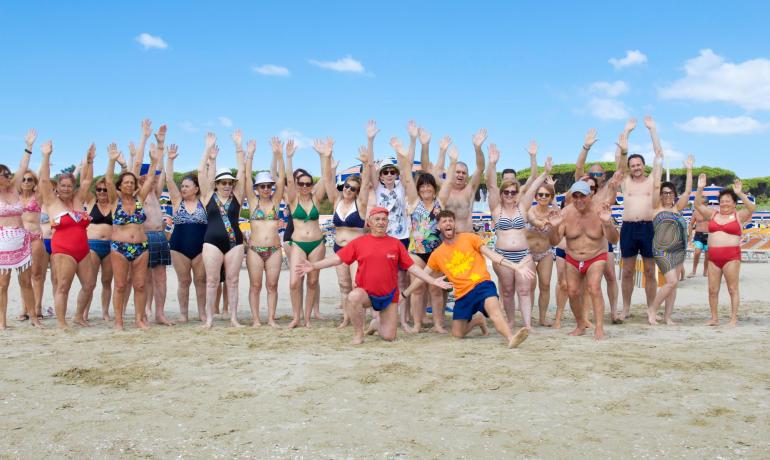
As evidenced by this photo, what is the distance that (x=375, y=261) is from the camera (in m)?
6.10

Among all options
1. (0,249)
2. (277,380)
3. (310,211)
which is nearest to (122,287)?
(0,249)

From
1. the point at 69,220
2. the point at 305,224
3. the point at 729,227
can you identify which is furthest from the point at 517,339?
the point at 69,220

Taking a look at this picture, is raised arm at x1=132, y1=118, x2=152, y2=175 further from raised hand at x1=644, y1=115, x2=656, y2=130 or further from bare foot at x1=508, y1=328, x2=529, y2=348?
raised hand at x1=644, y1=115, x2=656, y2=130

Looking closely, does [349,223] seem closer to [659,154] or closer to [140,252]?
[140,252]

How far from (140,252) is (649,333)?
18.9ft

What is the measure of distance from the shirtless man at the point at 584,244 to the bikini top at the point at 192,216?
13.1ft

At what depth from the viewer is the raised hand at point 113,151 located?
7.16 m

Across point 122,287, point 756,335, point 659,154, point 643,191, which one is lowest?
point 756,335

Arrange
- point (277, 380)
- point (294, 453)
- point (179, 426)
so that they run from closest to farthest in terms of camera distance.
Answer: point (294, 453), point (179, 426), point (277, 380)

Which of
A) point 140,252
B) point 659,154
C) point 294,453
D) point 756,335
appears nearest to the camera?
point 294,453

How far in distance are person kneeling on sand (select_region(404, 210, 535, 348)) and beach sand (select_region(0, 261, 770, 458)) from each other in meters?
0.28

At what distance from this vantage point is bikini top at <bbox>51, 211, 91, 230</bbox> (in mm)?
6750

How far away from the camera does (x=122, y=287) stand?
22.5 ft

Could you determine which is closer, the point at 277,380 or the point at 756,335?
the point at 277,380
